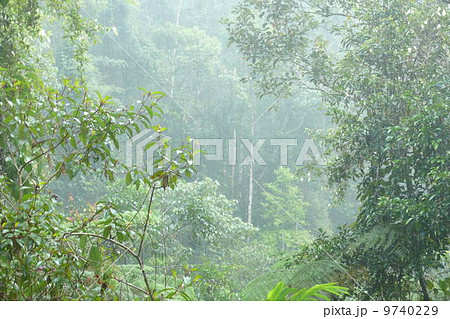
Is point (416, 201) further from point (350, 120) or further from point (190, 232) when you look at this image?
point (190, 232)

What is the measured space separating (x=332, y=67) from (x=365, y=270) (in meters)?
1.49

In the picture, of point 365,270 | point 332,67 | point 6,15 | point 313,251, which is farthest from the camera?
point 332,67

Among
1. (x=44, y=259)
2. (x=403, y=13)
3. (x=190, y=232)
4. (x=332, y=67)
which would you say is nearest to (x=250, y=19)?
(x=332, y=67)

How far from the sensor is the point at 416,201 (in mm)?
2639

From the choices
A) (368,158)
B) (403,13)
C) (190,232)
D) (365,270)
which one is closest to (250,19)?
(403,13)

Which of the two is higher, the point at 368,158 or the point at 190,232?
the point at 368,158

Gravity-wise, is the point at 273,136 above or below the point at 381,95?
below

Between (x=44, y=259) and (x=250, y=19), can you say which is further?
(x=250, y=19)

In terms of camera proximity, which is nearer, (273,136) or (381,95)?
(381,95)
